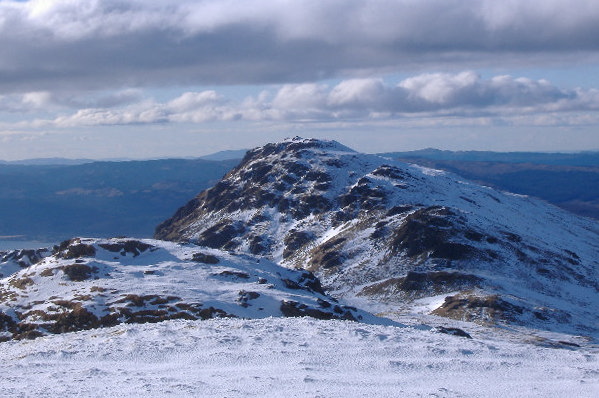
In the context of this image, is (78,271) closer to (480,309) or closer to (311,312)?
(311,312)

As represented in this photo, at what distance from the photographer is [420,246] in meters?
145

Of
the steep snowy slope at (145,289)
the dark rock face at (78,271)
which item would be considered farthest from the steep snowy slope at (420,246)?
the dark rock face at (78,271)

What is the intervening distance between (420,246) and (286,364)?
11897 cm

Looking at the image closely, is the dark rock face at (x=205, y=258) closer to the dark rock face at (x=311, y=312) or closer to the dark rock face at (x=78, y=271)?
the dark rock face at (x=78, y=271)

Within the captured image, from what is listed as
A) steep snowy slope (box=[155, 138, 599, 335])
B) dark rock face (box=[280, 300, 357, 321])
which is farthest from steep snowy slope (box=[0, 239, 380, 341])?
steep snowy slope (box=[155, 138, 599, 335])

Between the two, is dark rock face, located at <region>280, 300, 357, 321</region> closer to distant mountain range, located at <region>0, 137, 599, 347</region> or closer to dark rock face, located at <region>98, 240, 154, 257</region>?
distant mountain range, located at <region>0, 137, 599, 347</region>

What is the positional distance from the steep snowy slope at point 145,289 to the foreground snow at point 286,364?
3870cm

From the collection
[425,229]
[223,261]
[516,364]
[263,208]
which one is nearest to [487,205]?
[425,229]

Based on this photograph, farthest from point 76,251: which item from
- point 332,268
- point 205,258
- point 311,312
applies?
point 332,268

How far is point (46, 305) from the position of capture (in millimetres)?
80938

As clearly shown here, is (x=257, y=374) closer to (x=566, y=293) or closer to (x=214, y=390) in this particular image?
(x=214, y=390)

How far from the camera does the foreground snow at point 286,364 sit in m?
25.8

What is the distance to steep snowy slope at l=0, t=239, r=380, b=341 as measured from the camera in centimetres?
7519

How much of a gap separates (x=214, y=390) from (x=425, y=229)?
12773 centimetres
